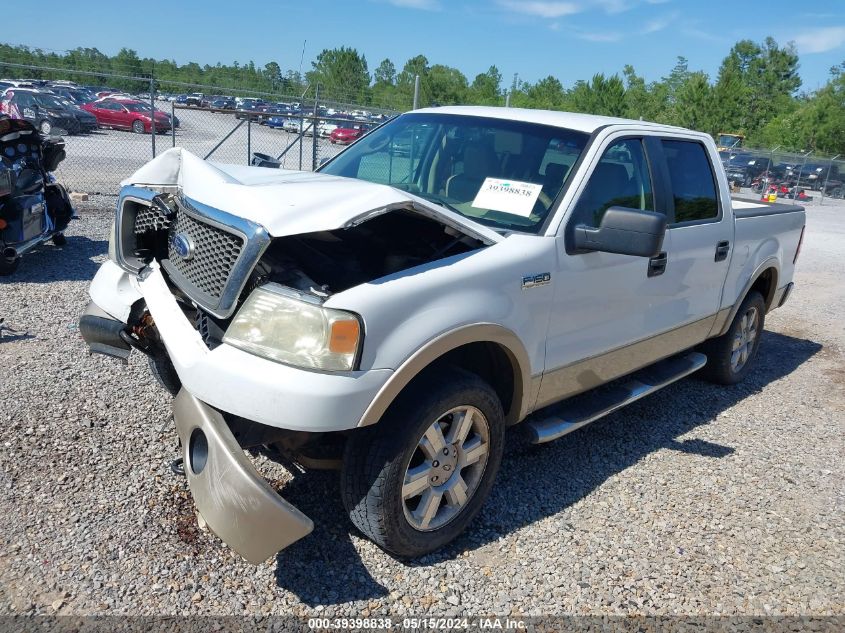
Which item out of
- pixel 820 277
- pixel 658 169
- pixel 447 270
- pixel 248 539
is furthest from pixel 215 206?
pixel 820 277

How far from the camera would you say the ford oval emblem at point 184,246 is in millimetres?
2926

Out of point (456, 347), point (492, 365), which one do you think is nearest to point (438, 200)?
point (492, 365)

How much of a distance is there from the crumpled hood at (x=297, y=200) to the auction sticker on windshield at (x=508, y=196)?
15.2 inches

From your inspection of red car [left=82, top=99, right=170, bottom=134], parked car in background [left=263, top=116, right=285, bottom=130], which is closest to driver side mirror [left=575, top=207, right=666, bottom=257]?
parked car in background [left=263, top=116, right=285, bottom=130]

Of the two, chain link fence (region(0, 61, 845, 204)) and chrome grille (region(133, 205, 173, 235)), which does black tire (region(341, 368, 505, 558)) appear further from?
chain link fence (region(0, 61, 845, 204))

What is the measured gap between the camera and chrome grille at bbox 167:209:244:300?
108 inches

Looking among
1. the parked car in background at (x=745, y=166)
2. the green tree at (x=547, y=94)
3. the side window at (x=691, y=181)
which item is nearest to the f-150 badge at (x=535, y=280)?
the side window at (x=691, y=181)

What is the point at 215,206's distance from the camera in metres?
2.80

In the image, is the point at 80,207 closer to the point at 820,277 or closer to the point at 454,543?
the point at 454,543

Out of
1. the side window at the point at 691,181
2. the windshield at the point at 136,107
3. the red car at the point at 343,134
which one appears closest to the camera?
the side window at the point at 691,181

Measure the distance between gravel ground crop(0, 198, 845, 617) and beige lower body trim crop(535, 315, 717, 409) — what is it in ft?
1.82

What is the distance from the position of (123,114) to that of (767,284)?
32193 millimetres

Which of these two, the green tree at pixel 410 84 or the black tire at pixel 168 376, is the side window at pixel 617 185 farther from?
the green tree at pixel 410 84

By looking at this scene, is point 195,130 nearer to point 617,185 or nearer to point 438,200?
point 438,200
